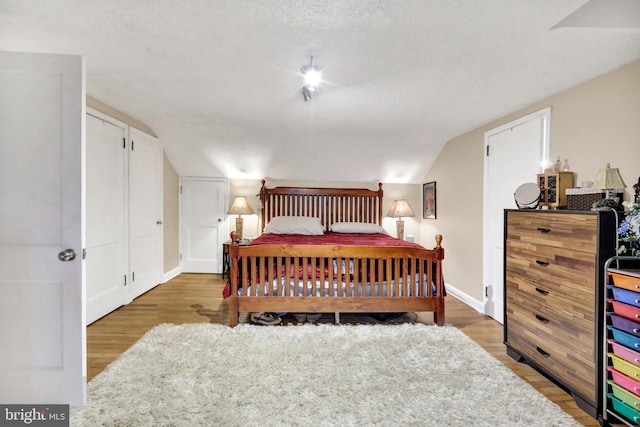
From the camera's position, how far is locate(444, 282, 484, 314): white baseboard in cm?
339

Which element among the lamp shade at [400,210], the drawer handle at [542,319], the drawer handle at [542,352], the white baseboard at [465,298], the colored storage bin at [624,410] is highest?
the lamp shade at [400,210]

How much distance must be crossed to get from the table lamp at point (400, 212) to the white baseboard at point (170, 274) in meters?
3.48

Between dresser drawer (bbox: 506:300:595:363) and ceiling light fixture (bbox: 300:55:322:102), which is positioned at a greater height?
ceiling light fixture (bbox: 300:55:322:102)

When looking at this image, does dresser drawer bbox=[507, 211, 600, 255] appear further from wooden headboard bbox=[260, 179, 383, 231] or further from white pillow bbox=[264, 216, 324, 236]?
wooden headboard bbox=[260, 179, 383, 231]

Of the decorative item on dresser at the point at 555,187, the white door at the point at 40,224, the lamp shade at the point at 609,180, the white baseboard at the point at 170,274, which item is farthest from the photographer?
the white baseboard at the point at 170,274

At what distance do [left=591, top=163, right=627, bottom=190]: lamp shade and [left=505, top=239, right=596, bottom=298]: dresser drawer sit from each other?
0.46 m

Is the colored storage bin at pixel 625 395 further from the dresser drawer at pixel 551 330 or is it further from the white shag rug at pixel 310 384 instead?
the white shag rug at pixel 310 384

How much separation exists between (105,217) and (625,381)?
4.16 metres

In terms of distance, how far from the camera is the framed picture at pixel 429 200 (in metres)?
4.61

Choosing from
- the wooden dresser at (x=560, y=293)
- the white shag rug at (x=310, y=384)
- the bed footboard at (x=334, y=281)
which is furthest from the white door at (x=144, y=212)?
the wooden dresser at (x=560, y=293)
